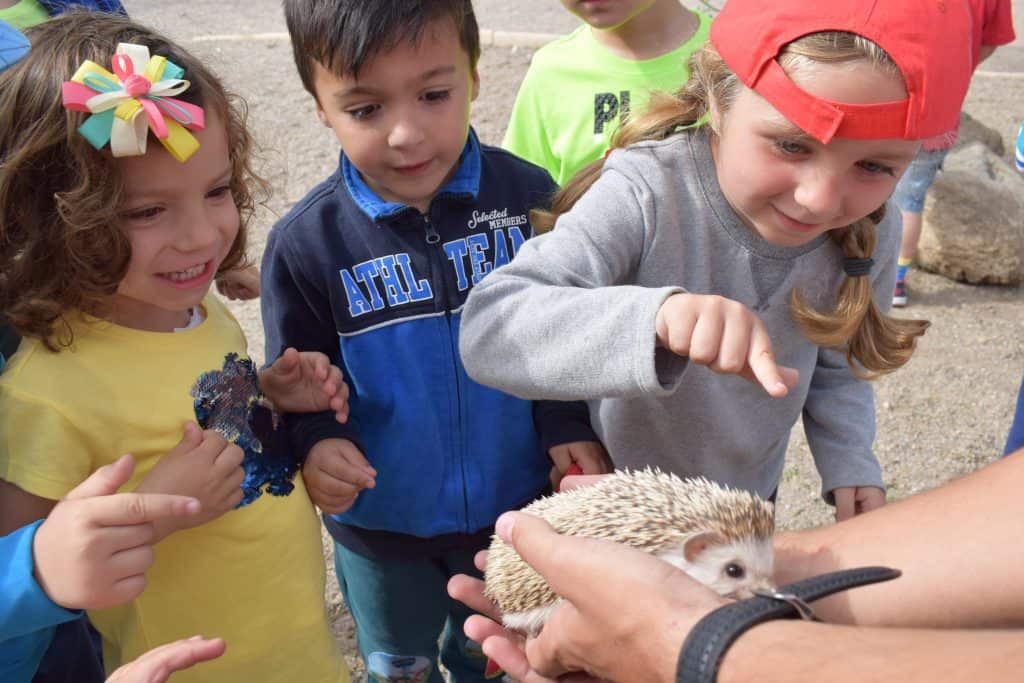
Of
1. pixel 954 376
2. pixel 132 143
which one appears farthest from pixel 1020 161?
pixel 132 143

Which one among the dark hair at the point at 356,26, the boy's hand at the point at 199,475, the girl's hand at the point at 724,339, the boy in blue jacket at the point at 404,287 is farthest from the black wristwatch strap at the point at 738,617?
the dark hair at the point at 356,26

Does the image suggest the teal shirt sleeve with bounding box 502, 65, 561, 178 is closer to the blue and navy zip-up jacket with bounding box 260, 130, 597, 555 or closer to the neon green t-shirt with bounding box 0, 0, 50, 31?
the blue and navy zip-up jacket with bounding box 260, 130, 597, 555

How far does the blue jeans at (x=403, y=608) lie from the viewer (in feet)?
9.02

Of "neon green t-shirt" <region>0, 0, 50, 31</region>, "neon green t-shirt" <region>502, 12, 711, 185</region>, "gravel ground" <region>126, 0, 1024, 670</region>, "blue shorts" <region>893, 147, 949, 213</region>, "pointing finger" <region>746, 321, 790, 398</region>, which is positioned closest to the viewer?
"pointing finger" <region>746, 321, 790, 398</region>

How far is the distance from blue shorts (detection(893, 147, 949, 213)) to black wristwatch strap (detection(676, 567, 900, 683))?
4.81 m

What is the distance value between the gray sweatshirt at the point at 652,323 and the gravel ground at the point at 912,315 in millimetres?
1450

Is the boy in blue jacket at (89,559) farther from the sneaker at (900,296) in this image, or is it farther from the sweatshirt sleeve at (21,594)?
the sneaker at (900,296)

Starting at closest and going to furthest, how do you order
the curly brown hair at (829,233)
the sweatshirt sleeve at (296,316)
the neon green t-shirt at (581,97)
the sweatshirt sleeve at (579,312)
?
the sweatshirt sleeve at (579,312)
the curly brown hair at (829,233)
the sweatshirt sleeve at (296,316)
the neon green t-shirt at (581,97)

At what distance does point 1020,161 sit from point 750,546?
164 inches

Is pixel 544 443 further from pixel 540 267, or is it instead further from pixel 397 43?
pixel 397 43

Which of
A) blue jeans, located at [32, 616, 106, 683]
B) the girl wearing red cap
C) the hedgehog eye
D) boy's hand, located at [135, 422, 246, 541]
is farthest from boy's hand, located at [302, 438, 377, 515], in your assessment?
the hedgehog eye

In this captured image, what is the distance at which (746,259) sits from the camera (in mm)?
2240

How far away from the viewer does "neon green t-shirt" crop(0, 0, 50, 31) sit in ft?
9.59

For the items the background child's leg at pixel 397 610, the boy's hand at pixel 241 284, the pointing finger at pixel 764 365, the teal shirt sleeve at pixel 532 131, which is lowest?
the background child's leg at pixel 397 610
